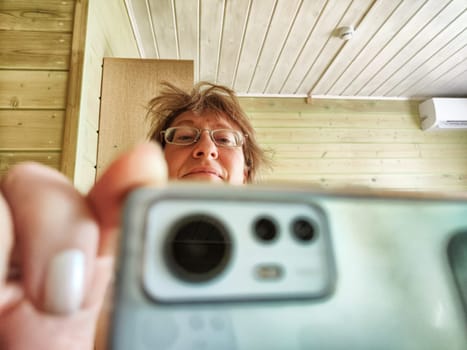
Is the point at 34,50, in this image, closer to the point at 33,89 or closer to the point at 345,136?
the point at 33,89

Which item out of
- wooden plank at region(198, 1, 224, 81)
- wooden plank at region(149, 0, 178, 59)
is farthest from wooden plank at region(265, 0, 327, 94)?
wooden plank at region(149, 0, 178, 59)

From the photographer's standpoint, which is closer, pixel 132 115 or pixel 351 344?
pixel 351 344

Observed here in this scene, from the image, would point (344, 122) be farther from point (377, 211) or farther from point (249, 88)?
point (377, 211)

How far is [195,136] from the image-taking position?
2.11ft

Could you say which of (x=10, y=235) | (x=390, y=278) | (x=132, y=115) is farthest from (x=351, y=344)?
(x=132, y=115)

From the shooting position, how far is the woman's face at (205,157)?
1.94 ft

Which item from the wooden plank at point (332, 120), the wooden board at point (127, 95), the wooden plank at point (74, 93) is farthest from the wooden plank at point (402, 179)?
the wooden plank at point (74, 93)

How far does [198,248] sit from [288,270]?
5 centimetres

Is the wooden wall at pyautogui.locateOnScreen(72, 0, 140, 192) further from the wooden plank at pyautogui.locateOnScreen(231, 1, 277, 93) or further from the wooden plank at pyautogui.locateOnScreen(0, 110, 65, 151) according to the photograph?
the wooden plank at pyautogui.locateOnScreen(231, 1, 277, 93)

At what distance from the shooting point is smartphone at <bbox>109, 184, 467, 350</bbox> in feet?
0.56

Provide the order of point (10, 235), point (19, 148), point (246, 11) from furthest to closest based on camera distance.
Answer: point (246, 11)
point (19, 148)
point (10, 235)

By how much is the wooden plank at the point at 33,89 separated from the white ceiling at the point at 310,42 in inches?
26.5

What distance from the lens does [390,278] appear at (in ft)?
0.63

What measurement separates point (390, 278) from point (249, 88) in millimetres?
2006
